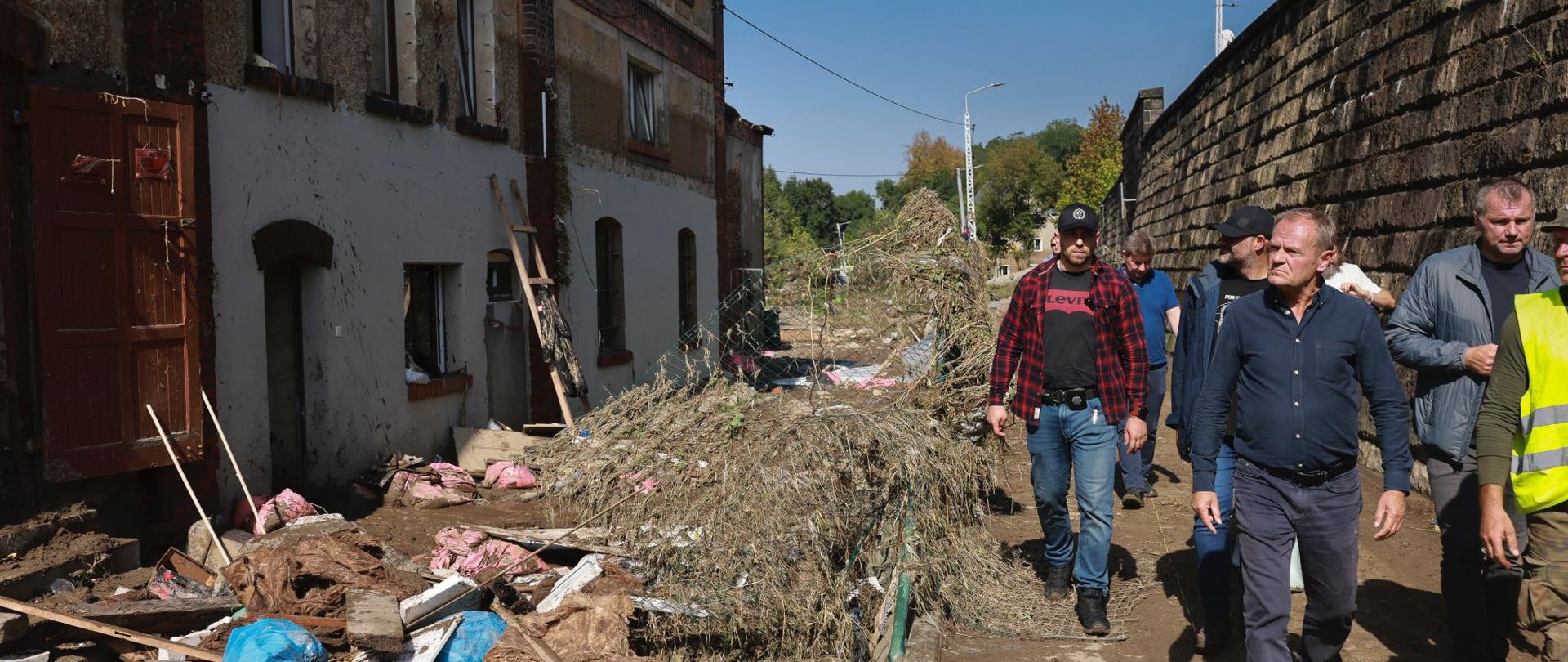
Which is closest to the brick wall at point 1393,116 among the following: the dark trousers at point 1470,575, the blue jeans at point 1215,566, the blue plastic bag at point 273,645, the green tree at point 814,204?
the dark trousers at point 1470,575

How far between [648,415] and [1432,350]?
5.91 m

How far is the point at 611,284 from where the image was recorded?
47.9 ft

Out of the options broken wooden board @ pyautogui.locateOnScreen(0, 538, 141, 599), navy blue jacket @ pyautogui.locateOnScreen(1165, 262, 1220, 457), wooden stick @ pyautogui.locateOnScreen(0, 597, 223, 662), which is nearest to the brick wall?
navy blue jacket @ pyautogui.locateOnScreen(1165, 262, 1220, 457)

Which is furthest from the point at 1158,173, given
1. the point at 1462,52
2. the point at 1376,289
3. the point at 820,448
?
the point at 820,448

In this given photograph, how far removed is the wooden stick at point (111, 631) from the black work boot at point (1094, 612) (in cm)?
399

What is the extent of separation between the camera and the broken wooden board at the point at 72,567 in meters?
5.44

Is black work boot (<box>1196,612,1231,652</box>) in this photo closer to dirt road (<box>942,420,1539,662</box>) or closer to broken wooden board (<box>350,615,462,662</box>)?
dirt road (<box>942,420,1539,662</box>)

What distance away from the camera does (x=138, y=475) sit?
22.3 feet

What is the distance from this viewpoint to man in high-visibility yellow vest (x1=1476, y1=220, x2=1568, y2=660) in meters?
3.31

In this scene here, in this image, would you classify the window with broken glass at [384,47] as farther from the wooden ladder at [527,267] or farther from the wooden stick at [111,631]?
the wooden stick at [111,631]

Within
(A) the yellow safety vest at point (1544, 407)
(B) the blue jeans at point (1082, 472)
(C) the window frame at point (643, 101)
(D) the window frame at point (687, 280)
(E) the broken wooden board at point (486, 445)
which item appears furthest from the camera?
(D) the window frame at point (687, 280)

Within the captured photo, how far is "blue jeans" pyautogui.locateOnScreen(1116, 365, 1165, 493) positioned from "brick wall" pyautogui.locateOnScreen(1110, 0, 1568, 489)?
193 cm

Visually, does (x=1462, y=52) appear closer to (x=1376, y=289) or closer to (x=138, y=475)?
(x=1376, y=289)

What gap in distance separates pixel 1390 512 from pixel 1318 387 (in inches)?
18.6
